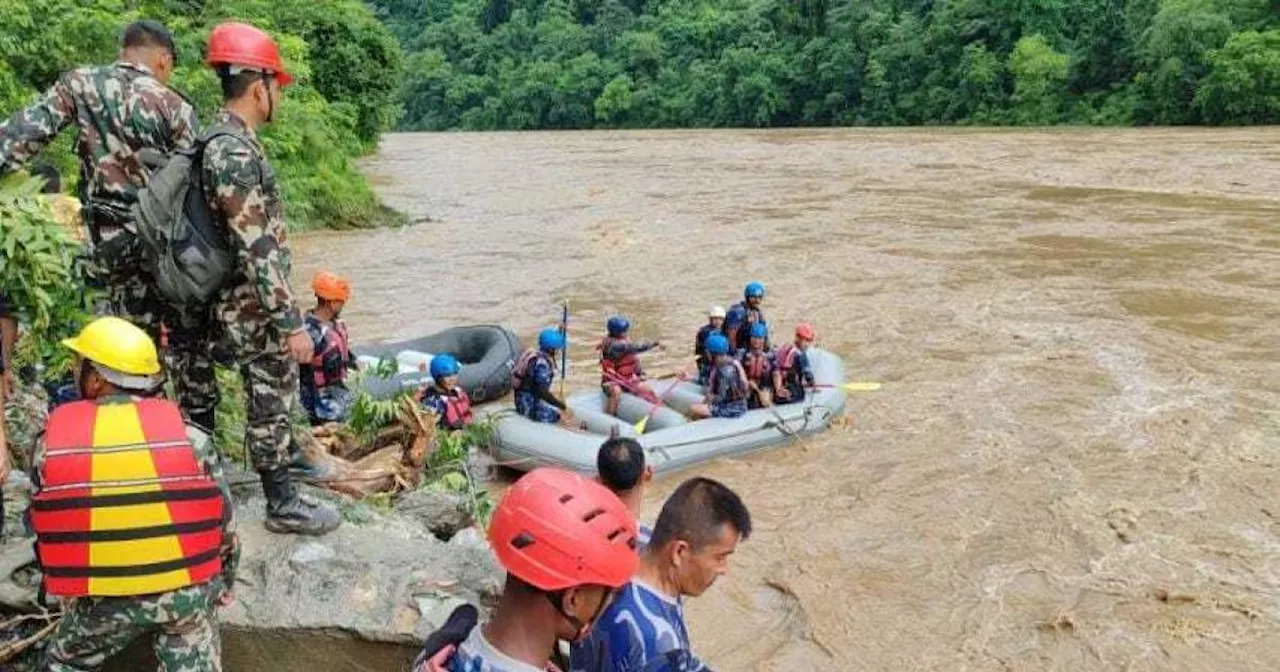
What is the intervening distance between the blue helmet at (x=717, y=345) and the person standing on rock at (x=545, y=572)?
5.77 metres

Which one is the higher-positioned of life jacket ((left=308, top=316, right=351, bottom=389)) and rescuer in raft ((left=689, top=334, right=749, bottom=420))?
life jacket ((left=308, top=316, right=351, bottom=389))

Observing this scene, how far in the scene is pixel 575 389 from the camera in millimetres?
8961

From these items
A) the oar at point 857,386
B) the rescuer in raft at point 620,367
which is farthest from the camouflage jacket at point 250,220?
the oar at point 857,386

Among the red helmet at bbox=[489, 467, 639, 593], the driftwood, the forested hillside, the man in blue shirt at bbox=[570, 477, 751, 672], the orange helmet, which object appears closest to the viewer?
the red helmet at bbox=[489, 467, 639, 593]

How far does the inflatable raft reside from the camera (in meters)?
7.30

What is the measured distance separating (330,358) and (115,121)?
3.04m

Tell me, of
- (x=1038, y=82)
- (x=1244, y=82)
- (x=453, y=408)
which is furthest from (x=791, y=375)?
(x=1038, y=82)

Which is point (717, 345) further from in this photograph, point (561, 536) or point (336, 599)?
point (561, 536)

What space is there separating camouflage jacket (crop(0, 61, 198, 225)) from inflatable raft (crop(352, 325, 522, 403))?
12.2ft

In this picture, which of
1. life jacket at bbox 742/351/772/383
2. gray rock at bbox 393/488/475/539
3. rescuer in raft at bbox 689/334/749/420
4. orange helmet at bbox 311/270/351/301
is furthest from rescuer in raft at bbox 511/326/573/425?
gray rock at bbox 393/488/475/539

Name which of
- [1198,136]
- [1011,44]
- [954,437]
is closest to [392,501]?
[954,437]

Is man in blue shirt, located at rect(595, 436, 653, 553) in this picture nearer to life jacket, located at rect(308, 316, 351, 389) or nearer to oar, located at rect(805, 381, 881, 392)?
life jacket, located at rect(308, 316, 351, 389)

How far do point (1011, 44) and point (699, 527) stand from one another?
43.2 meters

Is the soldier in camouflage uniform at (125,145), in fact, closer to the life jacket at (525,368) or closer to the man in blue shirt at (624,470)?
the man in blue shirt at (624,470)
